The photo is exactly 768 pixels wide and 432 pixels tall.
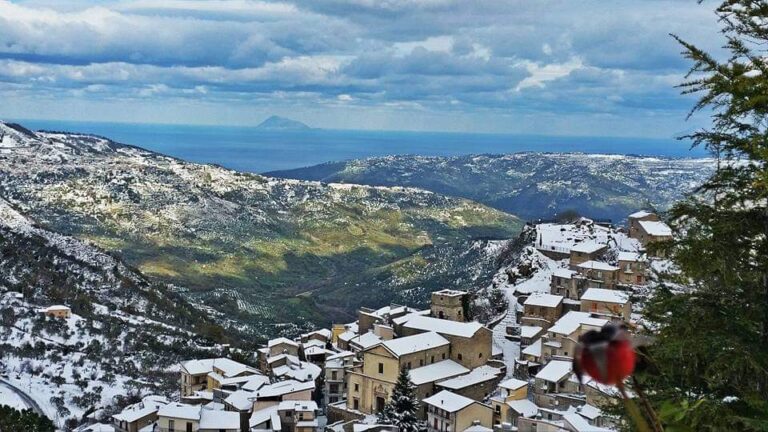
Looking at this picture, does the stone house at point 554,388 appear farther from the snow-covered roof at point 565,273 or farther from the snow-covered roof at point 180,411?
the snow-covered roof at point 180,411

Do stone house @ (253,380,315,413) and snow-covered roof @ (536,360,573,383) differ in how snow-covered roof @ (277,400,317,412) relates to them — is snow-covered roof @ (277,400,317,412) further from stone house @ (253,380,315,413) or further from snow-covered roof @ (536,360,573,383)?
snow-covered roof @ (536,360,573,383)

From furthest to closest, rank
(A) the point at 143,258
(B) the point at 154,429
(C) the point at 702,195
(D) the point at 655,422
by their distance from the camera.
→ (A) the point at 143,258 → (B) the point at 154,429 → (C) the point at 702,195 → (D) the point at 655,422

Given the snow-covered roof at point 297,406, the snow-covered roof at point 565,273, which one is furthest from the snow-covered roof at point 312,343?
the snow-covered roof at point 565,273

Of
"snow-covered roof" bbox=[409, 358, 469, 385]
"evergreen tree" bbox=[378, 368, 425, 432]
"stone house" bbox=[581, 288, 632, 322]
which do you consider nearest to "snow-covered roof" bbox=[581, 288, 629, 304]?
"stone house" bbox=[581, 288, 632, 322]

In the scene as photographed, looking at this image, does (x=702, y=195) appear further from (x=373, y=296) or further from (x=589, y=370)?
(x=373, y=296)

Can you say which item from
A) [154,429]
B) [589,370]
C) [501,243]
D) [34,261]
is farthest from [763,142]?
[501,243]
